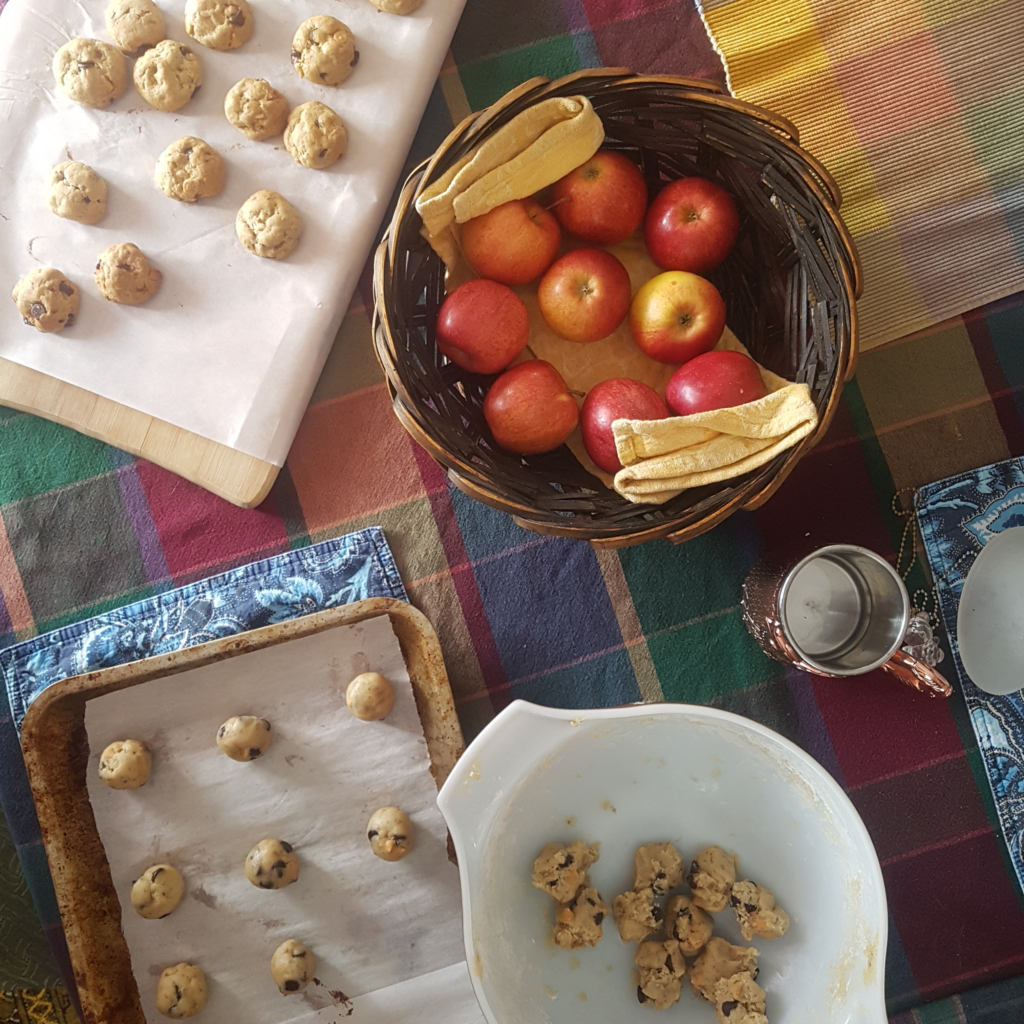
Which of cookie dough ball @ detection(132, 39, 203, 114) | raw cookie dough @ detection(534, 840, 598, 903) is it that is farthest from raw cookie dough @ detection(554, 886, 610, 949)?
cookie dough ball @ detection(132, 39, 203, 114)

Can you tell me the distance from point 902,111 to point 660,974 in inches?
45.2

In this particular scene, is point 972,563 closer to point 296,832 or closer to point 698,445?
point 698,445

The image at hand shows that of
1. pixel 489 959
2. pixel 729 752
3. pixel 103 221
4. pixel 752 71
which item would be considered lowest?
pixel 489 959

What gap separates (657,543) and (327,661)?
0.47m

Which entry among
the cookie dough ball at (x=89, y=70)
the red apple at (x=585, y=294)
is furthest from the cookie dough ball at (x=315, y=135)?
the red apple at (x=585, y=294)

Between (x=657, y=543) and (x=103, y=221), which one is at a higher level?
(x=103, y=221)

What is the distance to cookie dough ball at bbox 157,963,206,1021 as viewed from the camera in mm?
1030

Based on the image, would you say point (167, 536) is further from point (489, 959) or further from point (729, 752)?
point (729, 752)

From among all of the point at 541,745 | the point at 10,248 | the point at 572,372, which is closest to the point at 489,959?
the point at 541,745

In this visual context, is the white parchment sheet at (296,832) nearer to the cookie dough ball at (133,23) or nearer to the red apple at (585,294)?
the red apple at (585,294)

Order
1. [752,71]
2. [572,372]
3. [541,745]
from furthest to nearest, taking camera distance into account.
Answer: [752,71] → [572,372] → [541,745]

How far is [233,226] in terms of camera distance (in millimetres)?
1095

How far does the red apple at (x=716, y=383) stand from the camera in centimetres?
91

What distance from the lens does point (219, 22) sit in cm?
107
